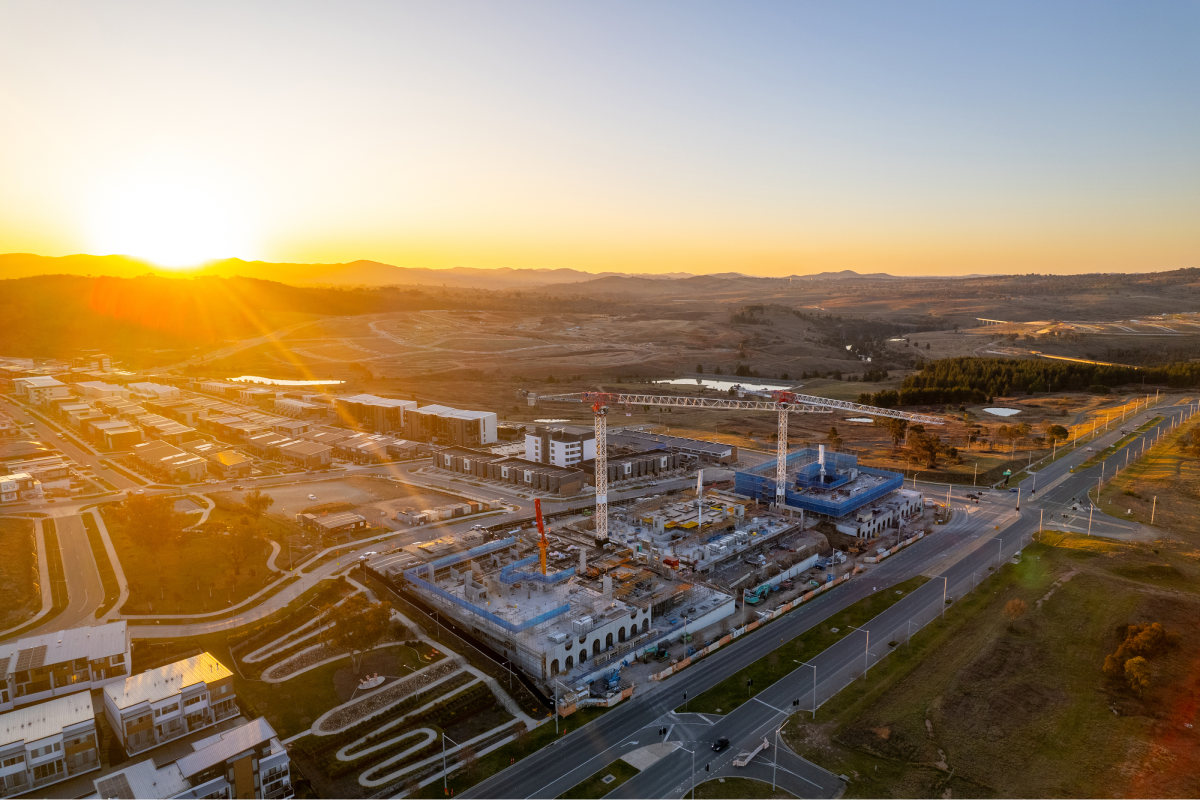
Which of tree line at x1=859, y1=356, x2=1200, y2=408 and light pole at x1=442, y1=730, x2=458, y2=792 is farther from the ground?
tree line at x1=859, y1=356, x2=1200, y2=408

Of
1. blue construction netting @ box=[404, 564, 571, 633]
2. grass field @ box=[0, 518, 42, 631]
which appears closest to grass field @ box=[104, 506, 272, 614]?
grass field @ box=[0, 518, 42, 631]

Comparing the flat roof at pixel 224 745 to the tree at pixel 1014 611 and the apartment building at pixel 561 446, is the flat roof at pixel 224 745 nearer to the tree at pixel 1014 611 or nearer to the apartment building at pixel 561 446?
the tree at pixel 1014 611

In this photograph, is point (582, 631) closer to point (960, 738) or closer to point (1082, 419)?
point (960, 738)

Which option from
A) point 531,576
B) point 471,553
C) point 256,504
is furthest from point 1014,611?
point 256,504

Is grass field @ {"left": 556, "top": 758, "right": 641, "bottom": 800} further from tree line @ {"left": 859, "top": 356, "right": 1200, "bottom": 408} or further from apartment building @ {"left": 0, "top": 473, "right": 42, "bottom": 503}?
tree line @ {"left": 859, "top": 356, "right": 1200, "bottom": 408}

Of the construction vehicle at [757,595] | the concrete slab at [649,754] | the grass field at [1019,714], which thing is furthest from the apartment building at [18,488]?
the grass field at [1019,714]

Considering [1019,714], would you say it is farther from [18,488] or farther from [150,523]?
[18,488]
